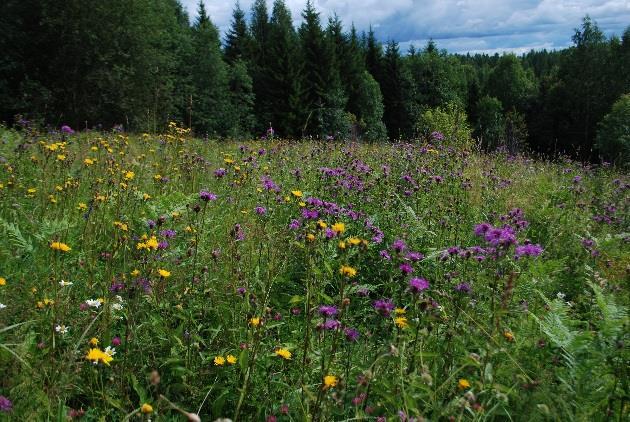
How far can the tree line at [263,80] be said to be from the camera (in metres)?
21.7

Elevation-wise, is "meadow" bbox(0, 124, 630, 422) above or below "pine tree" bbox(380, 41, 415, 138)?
below

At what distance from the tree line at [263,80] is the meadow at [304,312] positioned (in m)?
2.55

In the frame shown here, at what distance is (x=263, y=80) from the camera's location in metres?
41.8

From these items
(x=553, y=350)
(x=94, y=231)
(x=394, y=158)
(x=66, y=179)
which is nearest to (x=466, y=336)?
(x=553, y=350)

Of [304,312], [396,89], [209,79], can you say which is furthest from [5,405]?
[396,89]

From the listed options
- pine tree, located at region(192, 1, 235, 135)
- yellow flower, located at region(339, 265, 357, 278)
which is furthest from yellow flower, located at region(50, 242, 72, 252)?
pine tree, located at region(192, 1, 235, 135)

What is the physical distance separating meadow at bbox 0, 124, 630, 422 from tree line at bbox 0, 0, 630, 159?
8.35ft

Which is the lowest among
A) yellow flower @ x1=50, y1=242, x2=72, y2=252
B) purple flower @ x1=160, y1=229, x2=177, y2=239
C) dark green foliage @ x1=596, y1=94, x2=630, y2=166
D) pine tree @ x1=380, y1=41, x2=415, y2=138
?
dark green foliage @ x1=596, y1=94, x2=630, y2=166

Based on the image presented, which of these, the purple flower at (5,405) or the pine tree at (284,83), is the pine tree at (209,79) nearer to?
the pine tree at (284,83)

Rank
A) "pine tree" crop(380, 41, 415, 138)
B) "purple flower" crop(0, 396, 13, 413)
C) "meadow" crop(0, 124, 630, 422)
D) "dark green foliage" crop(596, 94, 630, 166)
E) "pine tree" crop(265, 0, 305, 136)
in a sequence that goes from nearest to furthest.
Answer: "purple flower" crop(0, 396, 13, 413) → "meadow" crop(0, 124, 630, 422) → "dark green foliage" crop(596, 94, 630, 166) → "pine tree" crop(265, 0, 305, 136) → "pine tree" crop(380, 41, 415, 138)

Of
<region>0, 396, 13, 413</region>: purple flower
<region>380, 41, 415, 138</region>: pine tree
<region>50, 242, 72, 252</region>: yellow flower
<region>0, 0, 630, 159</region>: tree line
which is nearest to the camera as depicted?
<region>0, 396, 13, 413</region>: purple flower

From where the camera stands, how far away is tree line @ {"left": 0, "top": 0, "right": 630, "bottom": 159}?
854 inches

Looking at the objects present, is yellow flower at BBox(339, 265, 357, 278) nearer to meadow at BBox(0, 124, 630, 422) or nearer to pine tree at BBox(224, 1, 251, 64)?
meadow at BBox(0, 124, 630, 422)

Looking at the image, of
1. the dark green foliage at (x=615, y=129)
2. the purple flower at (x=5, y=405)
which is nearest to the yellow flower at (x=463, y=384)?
the purple flower at (x=5, y=405)
